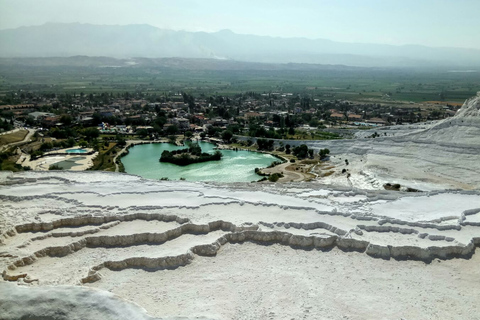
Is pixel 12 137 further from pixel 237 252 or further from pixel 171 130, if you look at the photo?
pixel 237 252

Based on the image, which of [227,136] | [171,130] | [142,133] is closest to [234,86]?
[171,130]

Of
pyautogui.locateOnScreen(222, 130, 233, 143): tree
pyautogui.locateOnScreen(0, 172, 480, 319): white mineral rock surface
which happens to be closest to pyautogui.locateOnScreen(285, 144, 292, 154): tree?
pyautogui.locateOnScreen(222, 130, 233, 143): tree

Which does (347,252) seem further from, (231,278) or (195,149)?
(195,149)

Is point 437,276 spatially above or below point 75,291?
below

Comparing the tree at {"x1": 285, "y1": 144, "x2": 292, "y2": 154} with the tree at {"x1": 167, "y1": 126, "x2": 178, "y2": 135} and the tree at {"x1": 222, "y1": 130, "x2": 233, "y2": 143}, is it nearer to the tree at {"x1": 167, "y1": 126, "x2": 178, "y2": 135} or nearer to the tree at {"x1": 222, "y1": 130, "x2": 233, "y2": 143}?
the tree at {"x1": 222, "y1": 130, "x2": 233, "y2": 143}

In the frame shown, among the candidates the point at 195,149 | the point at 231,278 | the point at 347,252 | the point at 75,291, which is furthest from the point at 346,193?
the point at 195,149

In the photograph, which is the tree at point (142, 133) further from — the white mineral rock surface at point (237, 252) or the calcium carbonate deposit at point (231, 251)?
the white mineral rock surface at point (237, 252)
